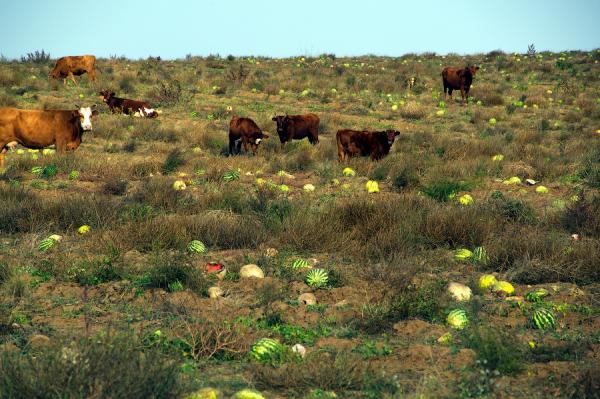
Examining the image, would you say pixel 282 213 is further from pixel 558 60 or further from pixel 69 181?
pixel 558 60

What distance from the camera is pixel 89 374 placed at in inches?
151

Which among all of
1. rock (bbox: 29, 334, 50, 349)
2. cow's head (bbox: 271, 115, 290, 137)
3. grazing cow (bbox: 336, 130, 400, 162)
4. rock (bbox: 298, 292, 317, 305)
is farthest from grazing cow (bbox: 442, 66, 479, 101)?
rock (bbox: 29, 334, 50, 349)

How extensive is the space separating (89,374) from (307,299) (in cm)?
302

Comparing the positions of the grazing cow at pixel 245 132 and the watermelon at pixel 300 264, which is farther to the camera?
the grazing cow at pixel 245 132

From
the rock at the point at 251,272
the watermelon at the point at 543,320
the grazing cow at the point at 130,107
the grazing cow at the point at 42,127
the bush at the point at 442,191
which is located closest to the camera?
the watermelon at the point at 543,320

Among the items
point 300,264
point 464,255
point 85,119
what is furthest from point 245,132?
point 464,255

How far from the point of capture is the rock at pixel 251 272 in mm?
7172

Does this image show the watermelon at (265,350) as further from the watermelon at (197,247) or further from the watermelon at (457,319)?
the watermelon at (197,247)

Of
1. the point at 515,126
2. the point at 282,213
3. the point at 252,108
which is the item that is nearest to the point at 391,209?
the point at 282,213

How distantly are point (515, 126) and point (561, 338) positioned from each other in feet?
56.1

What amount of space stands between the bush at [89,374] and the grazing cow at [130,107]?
59.2 ft

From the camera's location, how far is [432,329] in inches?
234

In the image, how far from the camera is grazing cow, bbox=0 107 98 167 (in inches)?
584

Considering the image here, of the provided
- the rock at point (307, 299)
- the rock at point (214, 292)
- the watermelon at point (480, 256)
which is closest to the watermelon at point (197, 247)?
the rock at point (214, 292)
